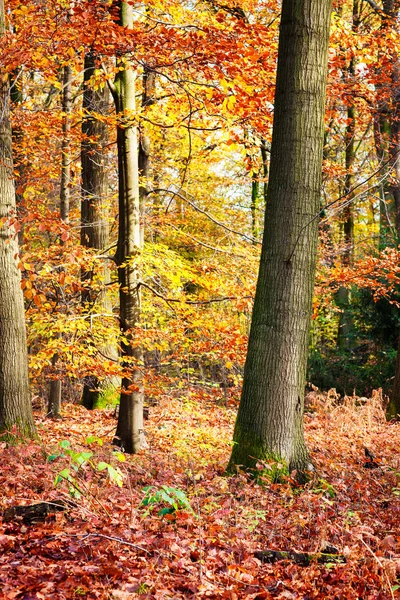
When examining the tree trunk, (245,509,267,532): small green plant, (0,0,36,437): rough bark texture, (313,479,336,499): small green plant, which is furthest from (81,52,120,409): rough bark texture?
(245,509,267,532): small green plant

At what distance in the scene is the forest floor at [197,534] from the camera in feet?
11.2

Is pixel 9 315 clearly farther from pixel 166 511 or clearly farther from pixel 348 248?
pixel 348 248

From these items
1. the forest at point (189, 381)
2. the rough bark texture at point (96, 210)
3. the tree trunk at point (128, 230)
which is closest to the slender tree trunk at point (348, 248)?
the forest at point (189, 381)

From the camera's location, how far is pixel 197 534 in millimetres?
4148

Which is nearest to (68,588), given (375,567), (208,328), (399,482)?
(375,567)

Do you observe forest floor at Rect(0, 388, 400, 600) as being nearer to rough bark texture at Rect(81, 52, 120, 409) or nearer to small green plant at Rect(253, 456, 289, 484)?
small green plant at Rect(253, 456, 289, 484)

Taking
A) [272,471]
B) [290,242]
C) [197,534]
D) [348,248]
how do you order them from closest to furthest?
[197,534] < [272,471] < [290,242] < [348,248]

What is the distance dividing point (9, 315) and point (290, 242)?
3.77m

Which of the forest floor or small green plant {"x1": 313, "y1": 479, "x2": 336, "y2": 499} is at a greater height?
the forest floor

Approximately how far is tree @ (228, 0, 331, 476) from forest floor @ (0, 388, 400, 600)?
1.70 feet

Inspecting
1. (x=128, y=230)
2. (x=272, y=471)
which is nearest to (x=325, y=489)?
(x=272, y=471)

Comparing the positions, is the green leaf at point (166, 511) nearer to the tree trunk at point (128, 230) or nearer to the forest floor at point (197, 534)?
the forest floor at point (197, 534)

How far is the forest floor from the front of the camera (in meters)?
3.41

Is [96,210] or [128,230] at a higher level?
[96,210]
